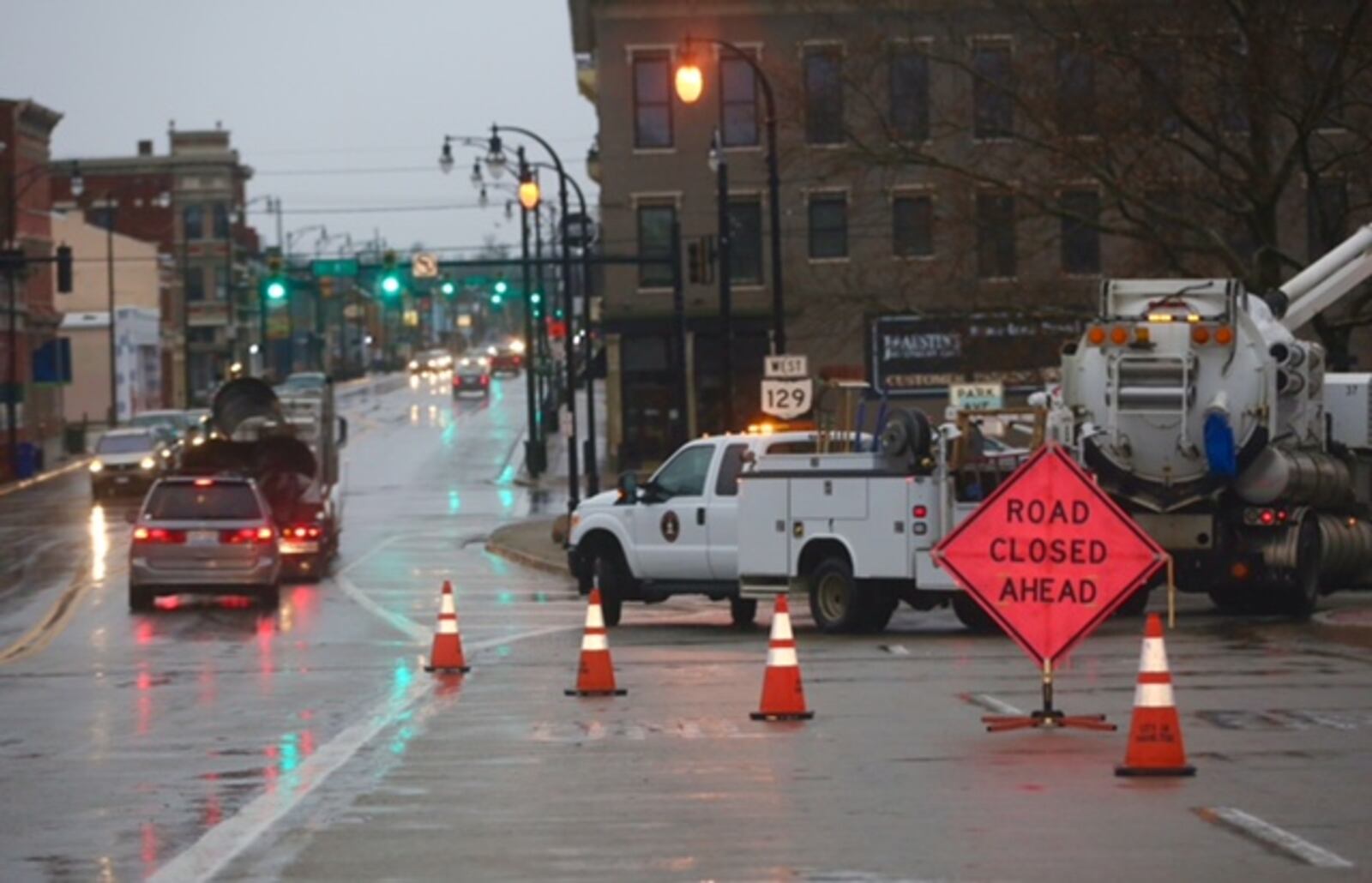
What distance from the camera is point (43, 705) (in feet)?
63.2

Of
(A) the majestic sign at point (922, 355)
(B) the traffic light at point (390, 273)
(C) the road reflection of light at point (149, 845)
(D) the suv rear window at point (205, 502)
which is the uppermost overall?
(B) the traffic light at point (390, 273)

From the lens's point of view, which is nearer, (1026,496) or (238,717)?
(1026,496)

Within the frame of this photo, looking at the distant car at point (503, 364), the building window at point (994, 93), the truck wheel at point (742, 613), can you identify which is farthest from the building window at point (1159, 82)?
the distant car at point (503, 364)

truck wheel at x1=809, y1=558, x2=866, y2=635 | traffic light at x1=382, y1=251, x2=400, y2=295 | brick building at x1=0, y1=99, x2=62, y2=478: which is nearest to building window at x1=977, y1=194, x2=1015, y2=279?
truck wheel at x1=809, y1=558, x2=866, y2=635

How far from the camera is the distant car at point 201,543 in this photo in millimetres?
31078

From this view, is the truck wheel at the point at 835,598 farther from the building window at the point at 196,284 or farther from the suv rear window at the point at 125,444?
the building window at the point at 196,284

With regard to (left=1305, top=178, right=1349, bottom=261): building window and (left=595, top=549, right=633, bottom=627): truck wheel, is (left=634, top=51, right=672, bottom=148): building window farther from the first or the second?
(left=595, top=549, right=633, bottom=627): truck wheel

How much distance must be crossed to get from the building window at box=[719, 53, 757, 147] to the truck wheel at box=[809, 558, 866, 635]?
138 feet

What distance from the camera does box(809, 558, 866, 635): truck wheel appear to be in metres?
24.7

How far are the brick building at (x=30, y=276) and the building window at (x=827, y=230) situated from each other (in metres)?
35.6

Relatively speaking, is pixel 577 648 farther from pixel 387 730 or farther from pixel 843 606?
pixel 387 730

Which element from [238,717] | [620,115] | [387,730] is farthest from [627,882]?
[620,115]

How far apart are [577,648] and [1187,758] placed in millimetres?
10895

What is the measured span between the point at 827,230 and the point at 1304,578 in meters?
41.2
